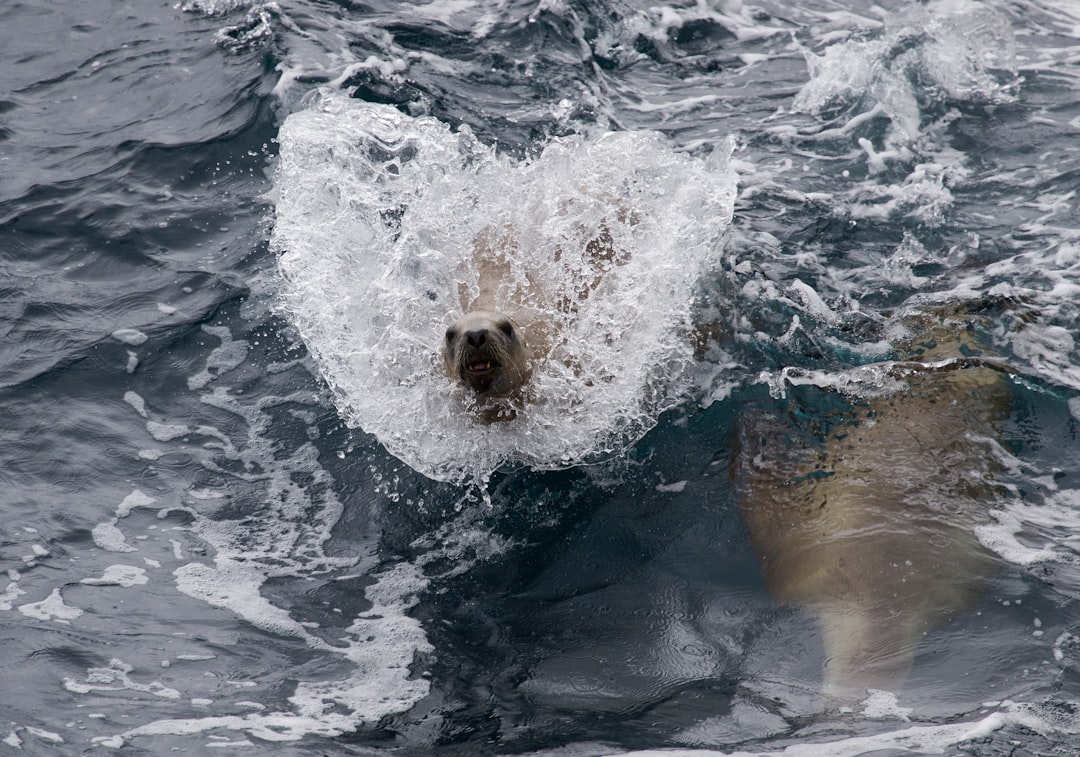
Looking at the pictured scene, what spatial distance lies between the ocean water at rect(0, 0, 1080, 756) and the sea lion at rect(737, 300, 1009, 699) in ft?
0.36

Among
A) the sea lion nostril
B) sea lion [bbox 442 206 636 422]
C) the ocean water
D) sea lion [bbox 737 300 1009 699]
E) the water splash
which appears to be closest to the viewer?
the ocean water

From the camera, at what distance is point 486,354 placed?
18.6 feet

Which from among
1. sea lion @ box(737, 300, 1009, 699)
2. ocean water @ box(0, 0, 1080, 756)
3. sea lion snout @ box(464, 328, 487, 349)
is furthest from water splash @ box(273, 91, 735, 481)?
sea lion @ box(737, 300, 1009, 699)

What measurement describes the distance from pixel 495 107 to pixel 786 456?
17.4 ft

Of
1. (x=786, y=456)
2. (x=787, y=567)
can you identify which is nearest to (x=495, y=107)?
(x=786, y=456)

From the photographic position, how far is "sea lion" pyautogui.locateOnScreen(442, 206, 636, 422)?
5.75 metres

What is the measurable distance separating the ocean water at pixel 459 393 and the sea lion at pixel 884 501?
0.36 feet

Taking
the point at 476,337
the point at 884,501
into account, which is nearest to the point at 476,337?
the point at 476,337

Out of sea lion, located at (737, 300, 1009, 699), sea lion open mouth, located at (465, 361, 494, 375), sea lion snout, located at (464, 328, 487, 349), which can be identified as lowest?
sea lion, located at (737, 300, 1009, 699)

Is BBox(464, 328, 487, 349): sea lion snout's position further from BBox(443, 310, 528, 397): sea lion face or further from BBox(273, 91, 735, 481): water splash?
BBox(273, 91, 735, 481): water splash

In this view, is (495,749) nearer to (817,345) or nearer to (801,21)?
(817,345)

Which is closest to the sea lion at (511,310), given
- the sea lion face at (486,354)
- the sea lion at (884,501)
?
the sea lion face at (486,354)

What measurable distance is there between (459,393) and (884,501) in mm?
2561

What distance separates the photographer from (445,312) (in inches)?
258
